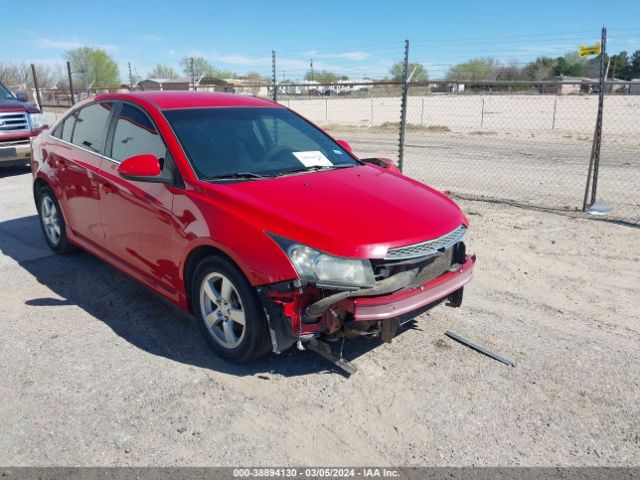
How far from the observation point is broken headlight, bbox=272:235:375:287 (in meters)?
3.07

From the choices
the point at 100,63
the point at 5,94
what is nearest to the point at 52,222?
the point at 5,94

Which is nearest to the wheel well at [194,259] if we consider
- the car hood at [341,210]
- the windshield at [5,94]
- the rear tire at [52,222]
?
the car hood at [341,210]

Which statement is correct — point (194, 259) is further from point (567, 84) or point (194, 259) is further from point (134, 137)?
point (567, 84)

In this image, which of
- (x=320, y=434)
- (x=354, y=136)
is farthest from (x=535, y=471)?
(x=354, y=136)

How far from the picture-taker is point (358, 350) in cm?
382

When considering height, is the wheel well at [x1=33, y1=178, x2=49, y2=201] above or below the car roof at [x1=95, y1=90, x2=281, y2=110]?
below

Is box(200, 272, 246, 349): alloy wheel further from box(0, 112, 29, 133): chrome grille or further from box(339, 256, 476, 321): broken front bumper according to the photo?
box(0, 112, 29, 133): chrome grille

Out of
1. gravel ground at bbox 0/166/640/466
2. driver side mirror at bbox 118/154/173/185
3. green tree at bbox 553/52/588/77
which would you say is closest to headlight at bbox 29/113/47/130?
gravel ground at bbox 0/166/640/466

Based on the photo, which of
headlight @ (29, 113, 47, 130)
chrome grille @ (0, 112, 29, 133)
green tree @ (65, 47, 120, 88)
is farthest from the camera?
green tree @ (65, 47, 120, 88)

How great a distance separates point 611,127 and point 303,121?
22.4m

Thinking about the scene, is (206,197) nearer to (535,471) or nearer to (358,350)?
(358,350)

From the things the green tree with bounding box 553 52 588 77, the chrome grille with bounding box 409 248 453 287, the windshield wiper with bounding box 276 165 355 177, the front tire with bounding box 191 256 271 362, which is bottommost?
the front tire with bounding box 191 256 271 362

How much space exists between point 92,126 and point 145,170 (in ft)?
5.05

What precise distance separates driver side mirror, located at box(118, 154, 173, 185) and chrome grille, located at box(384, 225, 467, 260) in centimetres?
167
